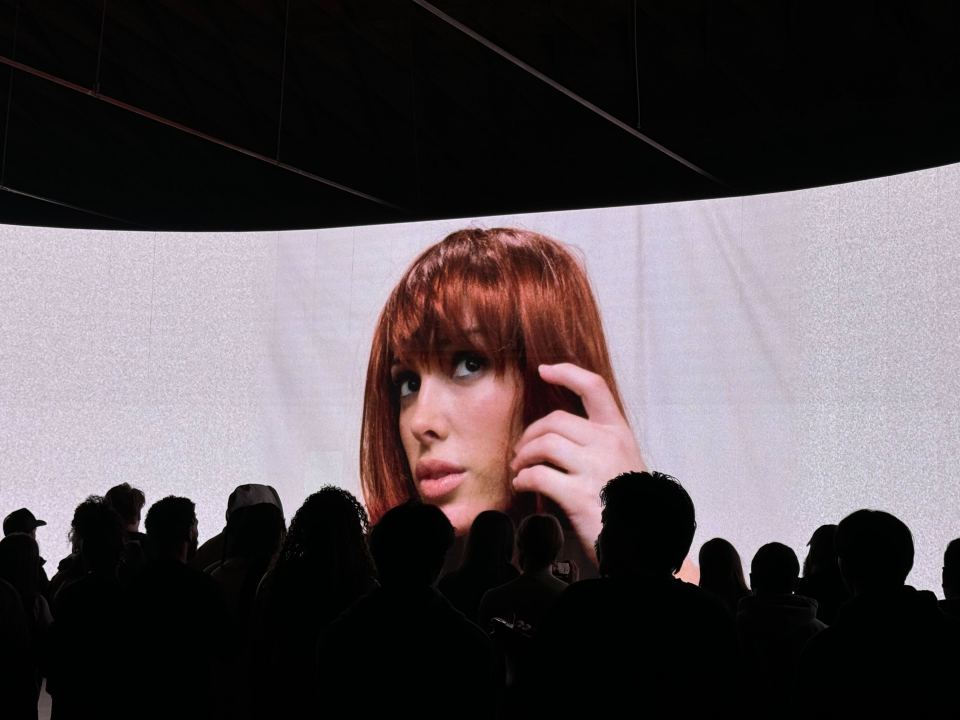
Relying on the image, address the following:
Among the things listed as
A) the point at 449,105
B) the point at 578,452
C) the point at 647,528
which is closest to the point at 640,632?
the point at 647,528

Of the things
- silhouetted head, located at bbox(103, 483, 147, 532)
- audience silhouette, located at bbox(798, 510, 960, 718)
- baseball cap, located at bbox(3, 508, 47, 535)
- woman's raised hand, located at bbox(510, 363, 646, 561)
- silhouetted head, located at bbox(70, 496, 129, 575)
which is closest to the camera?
audience silhouette, located at bbox(798, 510, 960, 718)

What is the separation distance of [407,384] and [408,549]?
17.6ft

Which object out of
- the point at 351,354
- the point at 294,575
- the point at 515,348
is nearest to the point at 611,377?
the point at 515,348

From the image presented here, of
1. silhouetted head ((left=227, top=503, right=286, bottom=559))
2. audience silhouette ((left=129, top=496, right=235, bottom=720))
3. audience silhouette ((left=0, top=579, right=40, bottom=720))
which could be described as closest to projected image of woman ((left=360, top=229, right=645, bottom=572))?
silhouetted head ((left=227, top=503, right=286, bottom=559))

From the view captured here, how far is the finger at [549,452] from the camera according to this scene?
665 centimetres

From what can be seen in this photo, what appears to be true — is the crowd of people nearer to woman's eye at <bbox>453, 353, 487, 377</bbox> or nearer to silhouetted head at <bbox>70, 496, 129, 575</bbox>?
silhouetted head at <bbox>70, 496, 129, 575</bbox>

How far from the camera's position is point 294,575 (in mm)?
2434

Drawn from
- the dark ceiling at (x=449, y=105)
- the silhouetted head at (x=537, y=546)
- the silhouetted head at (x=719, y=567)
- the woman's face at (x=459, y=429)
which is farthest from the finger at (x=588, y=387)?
the silhouetted head at (x=537, y=546)

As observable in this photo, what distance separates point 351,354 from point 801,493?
11.0 feet

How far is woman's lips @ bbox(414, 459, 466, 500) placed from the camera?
7.00 metres

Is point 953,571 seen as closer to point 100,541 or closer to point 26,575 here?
point 100,541

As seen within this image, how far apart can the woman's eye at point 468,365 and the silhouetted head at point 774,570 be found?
158 inches

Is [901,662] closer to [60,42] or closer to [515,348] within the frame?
[515,348]

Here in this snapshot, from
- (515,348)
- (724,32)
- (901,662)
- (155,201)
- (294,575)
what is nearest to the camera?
(901,662)
